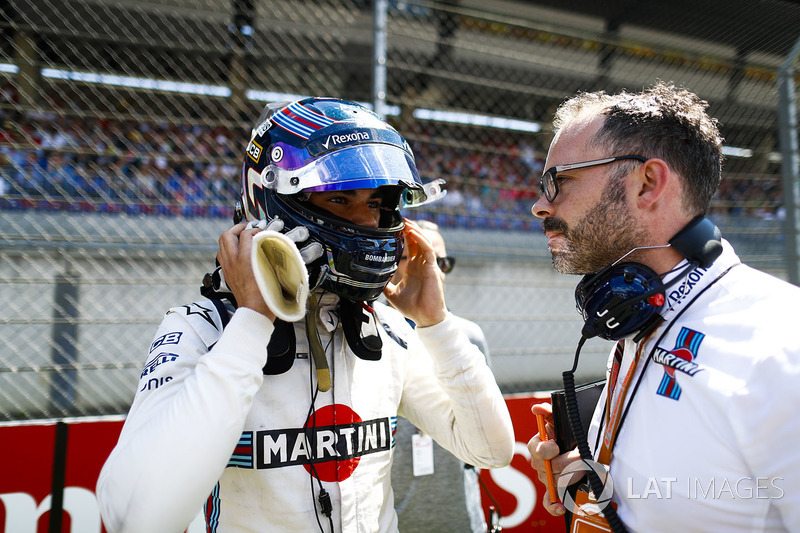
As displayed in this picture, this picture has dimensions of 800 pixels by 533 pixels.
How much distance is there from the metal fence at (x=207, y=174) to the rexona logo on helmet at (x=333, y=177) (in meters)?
1.89

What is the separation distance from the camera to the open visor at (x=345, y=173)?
5.33 feet

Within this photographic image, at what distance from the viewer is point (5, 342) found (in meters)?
3.78

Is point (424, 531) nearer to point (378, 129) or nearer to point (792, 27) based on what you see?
point (378, 129)

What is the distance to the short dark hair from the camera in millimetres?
1598

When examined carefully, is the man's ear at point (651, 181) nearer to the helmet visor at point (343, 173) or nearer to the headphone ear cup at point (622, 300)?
the headphone ear cup at point (622, 300)

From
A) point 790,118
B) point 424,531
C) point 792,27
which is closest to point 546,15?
point 792,27

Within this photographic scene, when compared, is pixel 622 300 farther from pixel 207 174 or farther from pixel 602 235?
pixel 207 174

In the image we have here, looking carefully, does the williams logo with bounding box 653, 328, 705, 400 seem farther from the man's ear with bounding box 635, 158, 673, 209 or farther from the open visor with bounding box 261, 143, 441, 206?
the open visor with bounding box 261, 143, 441, 206

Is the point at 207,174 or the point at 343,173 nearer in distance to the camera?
the point at 343,173

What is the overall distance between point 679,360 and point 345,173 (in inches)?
39.4

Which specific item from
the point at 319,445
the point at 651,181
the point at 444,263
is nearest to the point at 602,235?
the point at 651,181

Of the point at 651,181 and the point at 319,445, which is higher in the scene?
the point at 651,181

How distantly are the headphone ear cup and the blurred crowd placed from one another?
76.6 inches

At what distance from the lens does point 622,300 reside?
4.88 ft
